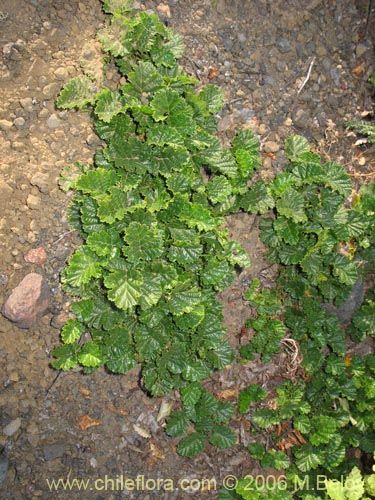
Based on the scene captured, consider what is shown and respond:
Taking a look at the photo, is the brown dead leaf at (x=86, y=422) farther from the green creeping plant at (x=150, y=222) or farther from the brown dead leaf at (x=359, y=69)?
the brown dead leaf at (x=359, y=69)

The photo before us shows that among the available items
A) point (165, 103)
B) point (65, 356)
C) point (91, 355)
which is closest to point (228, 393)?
point (91, 355)

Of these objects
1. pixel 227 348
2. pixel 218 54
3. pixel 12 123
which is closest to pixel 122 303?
pixel 227 348

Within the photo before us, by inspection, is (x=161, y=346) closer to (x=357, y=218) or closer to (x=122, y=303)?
(x=122, y=303)

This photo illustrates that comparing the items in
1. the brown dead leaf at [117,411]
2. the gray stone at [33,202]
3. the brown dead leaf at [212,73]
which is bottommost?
the brown dead leaf at [117,411]

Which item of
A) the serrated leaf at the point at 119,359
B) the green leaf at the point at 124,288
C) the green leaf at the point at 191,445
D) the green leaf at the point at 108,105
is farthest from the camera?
the green leaf at the point at 191,445

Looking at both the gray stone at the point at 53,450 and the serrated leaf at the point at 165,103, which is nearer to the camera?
the serrated leaf at the point at 165,103

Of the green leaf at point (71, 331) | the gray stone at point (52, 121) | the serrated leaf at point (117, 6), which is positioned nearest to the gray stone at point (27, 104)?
the gray stone at point (52, 121)

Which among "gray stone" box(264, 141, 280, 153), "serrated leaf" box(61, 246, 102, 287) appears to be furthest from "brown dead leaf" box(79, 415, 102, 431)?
"gray stone" box(264, 141, 280, 153)
